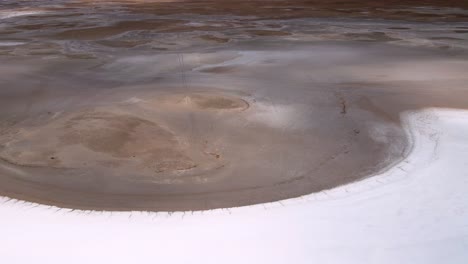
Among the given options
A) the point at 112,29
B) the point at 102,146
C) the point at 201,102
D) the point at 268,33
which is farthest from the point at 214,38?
the point at 102,146

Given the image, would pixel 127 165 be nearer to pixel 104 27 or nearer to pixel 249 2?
pixel 104 27

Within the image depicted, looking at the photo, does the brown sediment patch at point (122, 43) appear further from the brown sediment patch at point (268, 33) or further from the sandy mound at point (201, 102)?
the sandy mound at point (201, 102)

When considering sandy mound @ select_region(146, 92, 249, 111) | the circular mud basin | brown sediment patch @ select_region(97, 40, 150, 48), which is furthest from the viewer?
brown sediment patch @ select_region(97, 40, 150, 48)

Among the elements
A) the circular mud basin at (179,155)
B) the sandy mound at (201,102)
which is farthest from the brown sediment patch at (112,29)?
the circular mud basin at (179,155)

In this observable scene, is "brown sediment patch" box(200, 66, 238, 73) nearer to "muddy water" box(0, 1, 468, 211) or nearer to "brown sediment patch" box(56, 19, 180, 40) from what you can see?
"muddy water" box(0, 1, 468, 211)

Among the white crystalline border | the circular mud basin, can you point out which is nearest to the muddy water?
the circular mud basin

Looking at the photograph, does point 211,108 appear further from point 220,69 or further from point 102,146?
point 220,69

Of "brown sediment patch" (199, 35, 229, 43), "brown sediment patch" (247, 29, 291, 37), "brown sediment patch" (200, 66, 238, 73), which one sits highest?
"brown sediment patch" (247, 29, 291, 37)
